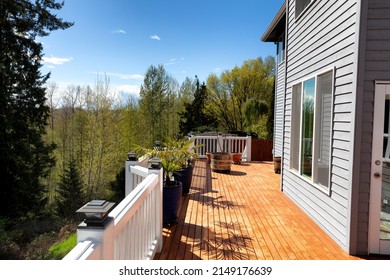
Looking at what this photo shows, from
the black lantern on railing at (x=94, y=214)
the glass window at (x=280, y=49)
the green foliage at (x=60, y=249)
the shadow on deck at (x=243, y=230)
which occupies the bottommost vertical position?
the green foliage at (x=60, y=249)

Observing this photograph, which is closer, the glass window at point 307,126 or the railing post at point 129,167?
the railing post at point 129,167

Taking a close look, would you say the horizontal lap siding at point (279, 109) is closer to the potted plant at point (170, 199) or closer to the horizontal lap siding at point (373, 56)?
the potted plant at point (170, 199)

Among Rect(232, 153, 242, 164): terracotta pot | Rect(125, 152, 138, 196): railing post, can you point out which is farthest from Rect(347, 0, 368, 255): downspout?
Rect(232, 153, 242, 164): terracotta pot

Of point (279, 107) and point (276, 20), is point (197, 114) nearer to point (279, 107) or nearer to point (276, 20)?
point (279, 107)

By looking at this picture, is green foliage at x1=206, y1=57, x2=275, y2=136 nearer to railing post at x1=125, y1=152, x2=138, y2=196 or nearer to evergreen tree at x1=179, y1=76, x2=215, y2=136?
evergreen tree at x1=179, y1=76, x2=215, y2=136

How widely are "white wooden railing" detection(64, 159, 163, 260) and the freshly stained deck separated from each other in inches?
14.7

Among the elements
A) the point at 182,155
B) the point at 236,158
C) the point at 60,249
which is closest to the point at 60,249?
the point at 60,249

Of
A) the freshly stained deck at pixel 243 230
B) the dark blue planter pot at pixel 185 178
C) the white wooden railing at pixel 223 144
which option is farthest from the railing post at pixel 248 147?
the dark blue planter pot at pixel 185 178

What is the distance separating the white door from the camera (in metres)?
2.89

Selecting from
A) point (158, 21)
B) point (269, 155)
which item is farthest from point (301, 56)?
point (158, 21)

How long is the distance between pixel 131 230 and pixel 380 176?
2.53 metres

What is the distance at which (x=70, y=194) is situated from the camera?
54.6ft

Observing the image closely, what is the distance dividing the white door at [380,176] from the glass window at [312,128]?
27.0 inches

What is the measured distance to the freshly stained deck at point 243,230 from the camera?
297cm
